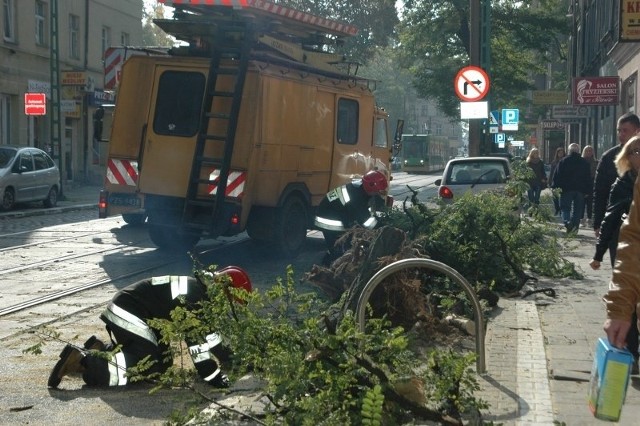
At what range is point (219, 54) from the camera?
14.4 m

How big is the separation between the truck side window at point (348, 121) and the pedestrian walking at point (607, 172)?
26.2 ft

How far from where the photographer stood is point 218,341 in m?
6.46

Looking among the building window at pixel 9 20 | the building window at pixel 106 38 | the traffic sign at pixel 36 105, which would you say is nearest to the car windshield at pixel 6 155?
the traffic sign at pixel 36 105

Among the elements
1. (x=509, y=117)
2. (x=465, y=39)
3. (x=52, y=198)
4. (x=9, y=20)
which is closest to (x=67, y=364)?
(x=52, y=198)

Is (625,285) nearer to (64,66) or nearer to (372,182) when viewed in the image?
(372,182)

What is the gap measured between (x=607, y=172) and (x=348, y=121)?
28.0ft

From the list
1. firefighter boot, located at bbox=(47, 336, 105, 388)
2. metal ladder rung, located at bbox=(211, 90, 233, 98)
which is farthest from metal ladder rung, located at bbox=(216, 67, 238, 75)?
firefighter boot, located at bbox=(47, 336, 105, 388)

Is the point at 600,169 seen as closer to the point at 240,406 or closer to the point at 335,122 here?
the point at 240,406

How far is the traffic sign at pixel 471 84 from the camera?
1878 cm

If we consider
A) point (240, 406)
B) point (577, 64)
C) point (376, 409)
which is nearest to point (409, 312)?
point (240, 406)

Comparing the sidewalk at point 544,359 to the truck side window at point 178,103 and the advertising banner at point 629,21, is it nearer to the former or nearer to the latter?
the truck side window at point 178,103

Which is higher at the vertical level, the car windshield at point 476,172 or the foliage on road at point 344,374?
the car windshield at point 476,172

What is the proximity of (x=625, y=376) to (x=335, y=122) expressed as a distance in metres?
13.1

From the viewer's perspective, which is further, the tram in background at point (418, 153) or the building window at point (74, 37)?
the tram in background at point (418, 153)
